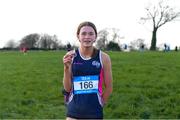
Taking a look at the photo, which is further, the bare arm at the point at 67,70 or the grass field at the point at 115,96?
the grass field at the point at 115,96

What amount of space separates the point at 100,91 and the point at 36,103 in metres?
8.58

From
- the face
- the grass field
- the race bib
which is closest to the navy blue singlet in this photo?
the race bib

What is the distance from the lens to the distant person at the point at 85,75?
6531mm

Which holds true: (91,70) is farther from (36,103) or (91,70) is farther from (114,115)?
(36,103)

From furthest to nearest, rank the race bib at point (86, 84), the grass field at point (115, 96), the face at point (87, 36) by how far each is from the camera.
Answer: the grass field at point (115, 96), the face at point (87, 36), the race bib at point (86, 84)

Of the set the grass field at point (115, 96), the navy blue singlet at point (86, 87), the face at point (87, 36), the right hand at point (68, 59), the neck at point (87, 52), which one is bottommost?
the grass field at point (115, 96)

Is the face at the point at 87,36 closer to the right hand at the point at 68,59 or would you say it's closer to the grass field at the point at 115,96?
the right hand at the point at 68,59

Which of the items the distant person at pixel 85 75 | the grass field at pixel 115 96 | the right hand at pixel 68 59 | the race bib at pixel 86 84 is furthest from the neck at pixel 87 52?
the grass field at pixel 115 96

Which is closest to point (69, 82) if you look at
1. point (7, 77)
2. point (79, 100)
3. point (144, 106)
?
point (79, 100)

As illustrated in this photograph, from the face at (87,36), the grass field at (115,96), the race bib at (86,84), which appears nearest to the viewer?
the race bib at (86,84)

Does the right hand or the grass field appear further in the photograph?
the grass field

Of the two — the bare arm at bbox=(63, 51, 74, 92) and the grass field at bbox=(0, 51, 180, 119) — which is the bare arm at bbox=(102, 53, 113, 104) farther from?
the grass field at bbox=(0, 51, 180, 119)

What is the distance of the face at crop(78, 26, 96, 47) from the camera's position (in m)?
6.58

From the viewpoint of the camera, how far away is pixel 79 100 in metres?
6.57
